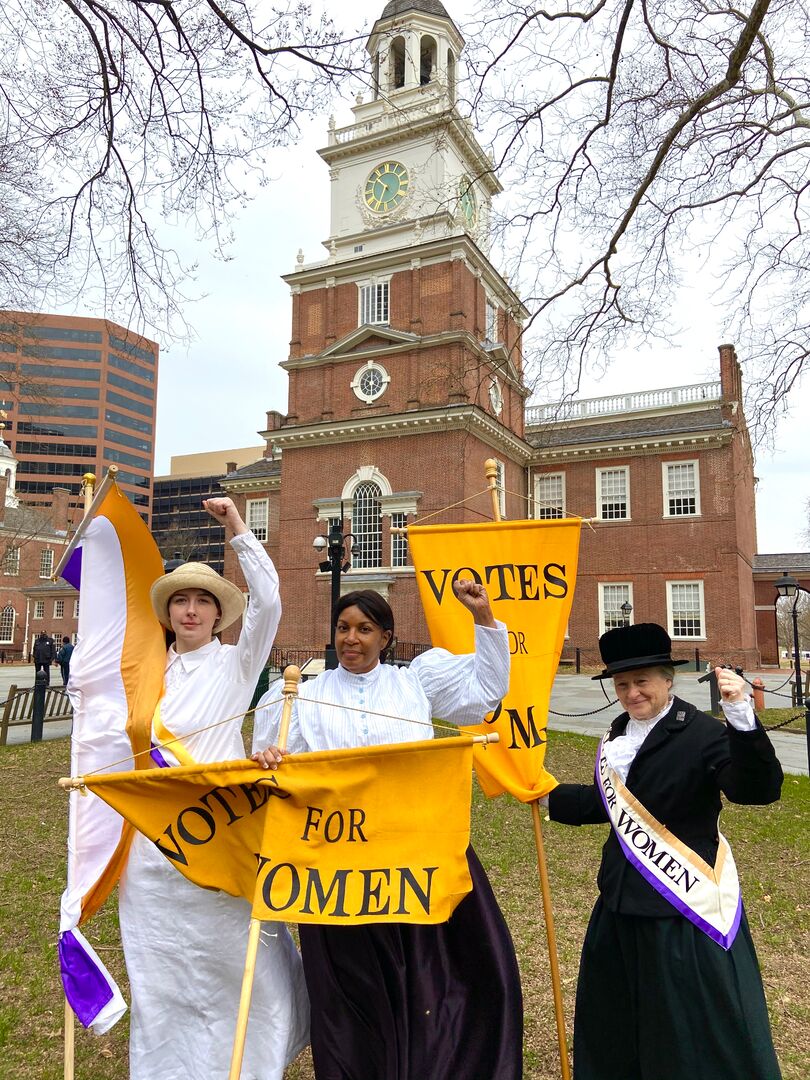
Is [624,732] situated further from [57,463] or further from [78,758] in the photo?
[57,463]

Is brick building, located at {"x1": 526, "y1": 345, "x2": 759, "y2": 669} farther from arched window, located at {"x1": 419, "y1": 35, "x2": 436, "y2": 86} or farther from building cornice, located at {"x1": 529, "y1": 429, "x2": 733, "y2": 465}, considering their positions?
arched window, located at {"x1": 419, "y1": 35, "x2": 436, "y2": 86}

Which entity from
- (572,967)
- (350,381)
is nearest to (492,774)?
(572,967)

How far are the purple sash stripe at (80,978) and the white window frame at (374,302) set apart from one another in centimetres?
2832

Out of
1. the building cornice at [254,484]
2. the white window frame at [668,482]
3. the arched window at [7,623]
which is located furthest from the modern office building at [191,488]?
the white window frame at [668,482]

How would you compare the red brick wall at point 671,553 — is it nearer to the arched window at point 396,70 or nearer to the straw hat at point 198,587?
the arched window at point 396,70

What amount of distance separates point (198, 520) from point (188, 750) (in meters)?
90.5

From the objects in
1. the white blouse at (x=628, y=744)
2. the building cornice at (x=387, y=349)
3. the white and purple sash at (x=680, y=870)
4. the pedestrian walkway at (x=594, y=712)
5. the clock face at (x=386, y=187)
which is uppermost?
the clock face at (x=386, y=187)

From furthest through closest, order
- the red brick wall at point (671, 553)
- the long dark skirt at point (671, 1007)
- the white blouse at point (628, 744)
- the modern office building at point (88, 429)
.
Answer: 1. the modern office building at point (88, 429)
2. the red brick wall at point (671, 553)
3. the white blouse at point (628, 744)
4. the long dark skirt at point (671, 1007)

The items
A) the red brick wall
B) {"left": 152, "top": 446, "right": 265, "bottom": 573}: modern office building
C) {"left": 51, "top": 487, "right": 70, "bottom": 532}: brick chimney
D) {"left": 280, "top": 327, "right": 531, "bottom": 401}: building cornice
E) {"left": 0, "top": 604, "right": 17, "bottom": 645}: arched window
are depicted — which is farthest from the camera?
{"left": 152, "top": 446, "right": 265, "bottom": 573}: modern office building

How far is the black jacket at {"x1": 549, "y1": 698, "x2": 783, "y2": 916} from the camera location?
241 centimetres

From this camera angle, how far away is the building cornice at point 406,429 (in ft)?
85.7

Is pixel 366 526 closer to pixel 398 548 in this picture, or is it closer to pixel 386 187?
pixel 398 548

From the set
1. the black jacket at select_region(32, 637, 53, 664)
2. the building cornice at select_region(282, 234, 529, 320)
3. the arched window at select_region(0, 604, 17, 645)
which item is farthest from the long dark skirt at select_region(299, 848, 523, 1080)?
the arched window at select_region(0, 604, 17, 645)

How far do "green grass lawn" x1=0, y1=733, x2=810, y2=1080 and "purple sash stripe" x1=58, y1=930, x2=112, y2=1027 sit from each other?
0.73m
